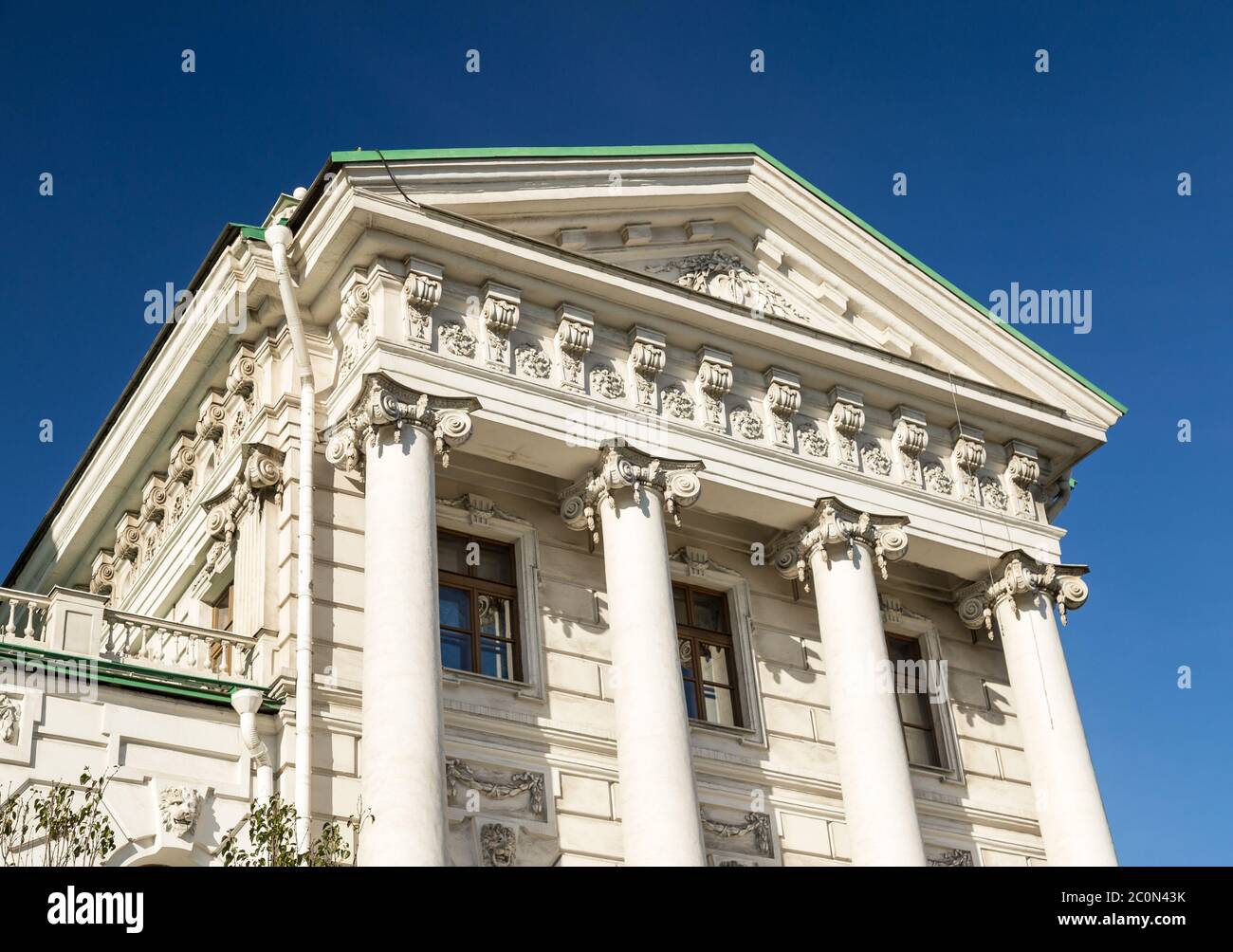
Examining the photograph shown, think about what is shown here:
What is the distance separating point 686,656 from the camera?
74.3 feet

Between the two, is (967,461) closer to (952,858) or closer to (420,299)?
(952,858)

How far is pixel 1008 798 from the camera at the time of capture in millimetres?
23859

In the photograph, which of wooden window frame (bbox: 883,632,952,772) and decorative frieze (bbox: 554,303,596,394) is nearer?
decorative frieze (bbox: 554,303,596,394)

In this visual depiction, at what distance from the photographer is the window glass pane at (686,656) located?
22.5m

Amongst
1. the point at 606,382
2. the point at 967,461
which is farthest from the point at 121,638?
the point at 967,461

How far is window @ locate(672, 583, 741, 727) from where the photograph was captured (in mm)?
22391

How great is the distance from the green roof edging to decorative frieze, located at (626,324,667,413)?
20.1 feet

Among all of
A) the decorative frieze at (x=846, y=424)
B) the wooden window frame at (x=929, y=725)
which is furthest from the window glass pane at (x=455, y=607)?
the wooden window frame at (x=929, y=725)

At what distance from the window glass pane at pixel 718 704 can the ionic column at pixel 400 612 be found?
4.78 metres

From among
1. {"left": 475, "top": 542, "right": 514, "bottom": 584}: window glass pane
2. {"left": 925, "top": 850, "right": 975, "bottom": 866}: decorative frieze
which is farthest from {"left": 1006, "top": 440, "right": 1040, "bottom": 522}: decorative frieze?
{"left": 475, "top": 542, "right": 514, "bottom": 584}: window glass pane

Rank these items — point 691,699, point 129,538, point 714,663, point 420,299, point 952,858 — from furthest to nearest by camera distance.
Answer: point 129,538 < point 714,663 < point 952,858 < point 691,699 < point 420,299

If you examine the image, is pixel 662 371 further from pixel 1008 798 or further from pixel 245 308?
pixel 1008 798

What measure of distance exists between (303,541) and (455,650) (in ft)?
7.49

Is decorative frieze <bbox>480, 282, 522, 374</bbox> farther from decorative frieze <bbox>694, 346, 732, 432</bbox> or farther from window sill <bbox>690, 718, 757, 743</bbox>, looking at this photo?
window sill <bbox>690, 718, 757, 743</bbox>
